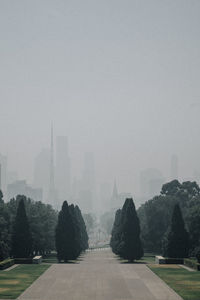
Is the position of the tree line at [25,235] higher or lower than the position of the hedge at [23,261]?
higher

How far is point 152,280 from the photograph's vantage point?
175 ft

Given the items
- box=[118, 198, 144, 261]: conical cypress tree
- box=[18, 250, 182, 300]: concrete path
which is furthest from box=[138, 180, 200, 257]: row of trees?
box=[18, 250, 182, 300]: concrete path

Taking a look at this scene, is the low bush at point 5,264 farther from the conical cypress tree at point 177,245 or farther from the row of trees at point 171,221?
the row of trees at point 171,221

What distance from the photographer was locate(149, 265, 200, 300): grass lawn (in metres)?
44.2

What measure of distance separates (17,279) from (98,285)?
9.22 m

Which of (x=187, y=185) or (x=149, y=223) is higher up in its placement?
(x=187, y=185)

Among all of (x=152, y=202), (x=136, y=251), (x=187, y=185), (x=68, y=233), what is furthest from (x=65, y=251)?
(x=187, y=185)

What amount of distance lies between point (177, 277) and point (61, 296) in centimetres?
1731

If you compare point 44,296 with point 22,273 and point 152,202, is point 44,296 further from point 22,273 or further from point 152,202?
point 152,202

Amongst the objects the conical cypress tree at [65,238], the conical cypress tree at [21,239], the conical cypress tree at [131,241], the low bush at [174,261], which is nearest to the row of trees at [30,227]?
the conical cypress tree at [21,239]

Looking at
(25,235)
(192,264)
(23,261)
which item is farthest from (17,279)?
(25,235)

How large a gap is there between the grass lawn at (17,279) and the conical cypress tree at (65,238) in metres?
11.2

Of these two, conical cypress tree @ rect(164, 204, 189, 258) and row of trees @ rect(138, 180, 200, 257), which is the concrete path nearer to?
conical cypress tree @ rect(164, 204, 189, 258)

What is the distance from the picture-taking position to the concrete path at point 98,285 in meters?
42.5
